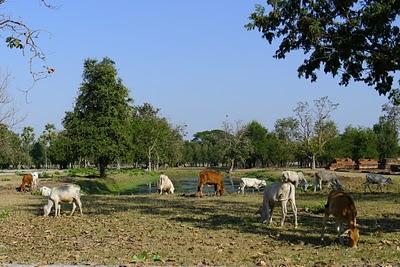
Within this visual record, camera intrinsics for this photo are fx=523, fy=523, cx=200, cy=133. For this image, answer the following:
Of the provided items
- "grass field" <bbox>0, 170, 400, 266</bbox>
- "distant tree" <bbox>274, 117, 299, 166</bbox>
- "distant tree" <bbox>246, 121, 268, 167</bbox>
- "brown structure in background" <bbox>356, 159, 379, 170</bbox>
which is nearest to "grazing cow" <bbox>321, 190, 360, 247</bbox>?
"grass field" <bbox>0, 170, 400, 266</bbox>

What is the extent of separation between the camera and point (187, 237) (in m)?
15.4

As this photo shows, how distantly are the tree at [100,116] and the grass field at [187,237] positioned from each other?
3648 cm

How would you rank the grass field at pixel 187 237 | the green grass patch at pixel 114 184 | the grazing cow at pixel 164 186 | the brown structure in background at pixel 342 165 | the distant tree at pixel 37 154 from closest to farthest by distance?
the grass field at pixel 187 237 → the grazing cow at pixel 164 186 → the green grass patch at pixel 114 184 → the brown structure in background at pixel 342 165 → the distant tree at pixel 37 154

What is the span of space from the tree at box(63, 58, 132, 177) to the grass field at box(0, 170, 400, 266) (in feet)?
120

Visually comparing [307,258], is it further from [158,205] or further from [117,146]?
[117,146]

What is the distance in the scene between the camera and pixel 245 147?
11219 centimetres

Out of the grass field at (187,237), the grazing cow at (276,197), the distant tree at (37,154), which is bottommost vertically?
the grass field at (187,237)

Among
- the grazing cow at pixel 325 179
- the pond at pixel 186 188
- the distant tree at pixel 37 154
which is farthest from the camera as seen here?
the distant tree at pixel 37 154

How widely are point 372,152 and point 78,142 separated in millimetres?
61153

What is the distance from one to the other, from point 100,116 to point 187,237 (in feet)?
156

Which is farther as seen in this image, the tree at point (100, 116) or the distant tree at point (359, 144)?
the distant tree at point (359, 144)

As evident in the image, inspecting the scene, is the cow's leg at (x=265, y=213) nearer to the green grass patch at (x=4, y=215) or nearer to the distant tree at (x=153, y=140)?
the green grass patch at (x=4, y=215)

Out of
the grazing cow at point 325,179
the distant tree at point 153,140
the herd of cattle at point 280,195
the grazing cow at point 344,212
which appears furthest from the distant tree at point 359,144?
the grazing cow at point 344,212

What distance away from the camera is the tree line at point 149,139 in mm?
61094
